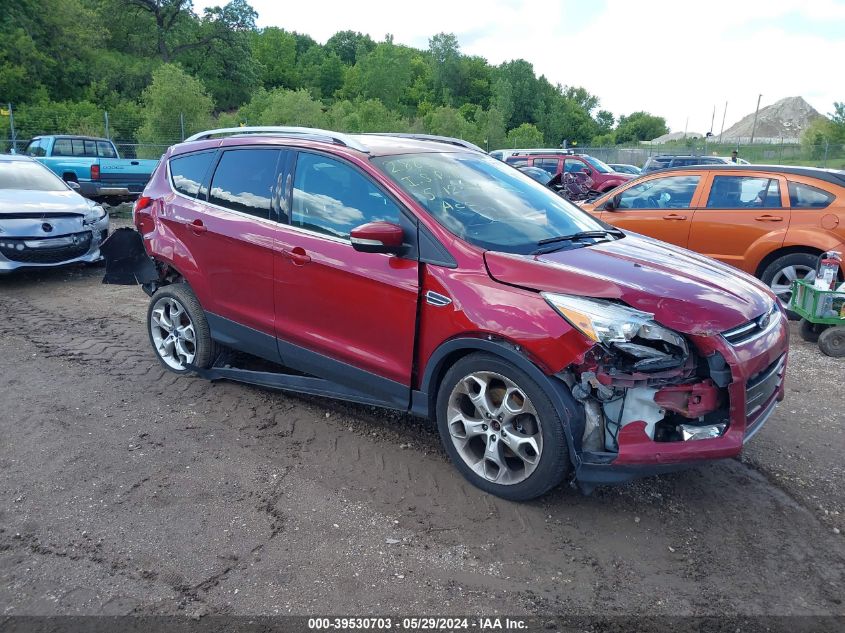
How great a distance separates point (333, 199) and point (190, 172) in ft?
5.45

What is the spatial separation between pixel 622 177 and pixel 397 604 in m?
18.0

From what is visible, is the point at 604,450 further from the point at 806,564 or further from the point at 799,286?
the point at 799,286

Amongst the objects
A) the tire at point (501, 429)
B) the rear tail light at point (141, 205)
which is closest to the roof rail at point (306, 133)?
the rear tail light at point (141, 205)

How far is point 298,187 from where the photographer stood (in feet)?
14.0

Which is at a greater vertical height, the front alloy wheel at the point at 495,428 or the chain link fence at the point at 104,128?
the chain link fence at the point at 104,128

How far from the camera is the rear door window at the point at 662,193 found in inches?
313

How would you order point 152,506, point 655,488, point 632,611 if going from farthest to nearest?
point 655,488 < point 152,506 < point 632,611

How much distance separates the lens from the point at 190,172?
201 inches

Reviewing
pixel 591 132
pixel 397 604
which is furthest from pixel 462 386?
pixel 591 132

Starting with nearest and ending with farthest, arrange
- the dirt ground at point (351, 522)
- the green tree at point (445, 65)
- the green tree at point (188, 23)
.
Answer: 1. the dirt ground at point (351, 522)
2. the green tree at point (188, 23)
3. the green tree at point (445, 65)

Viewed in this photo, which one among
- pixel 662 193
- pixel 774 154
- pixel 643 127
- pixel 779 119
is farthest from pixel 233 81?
pixel 779 119

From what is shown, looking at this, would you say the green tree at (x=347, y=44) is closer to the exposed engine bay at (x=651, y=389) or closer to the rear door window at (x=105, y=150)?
the rear door window at (x=105, y=150)

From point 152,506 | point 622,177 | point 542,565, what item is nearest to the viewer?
point 542,565

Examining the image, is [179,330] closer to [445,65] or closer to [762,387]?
[762,387]
